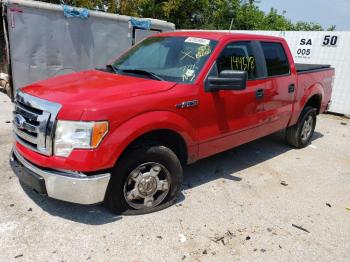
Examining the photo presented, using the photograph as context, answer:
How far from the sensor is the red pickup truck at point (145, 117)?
3127 mm

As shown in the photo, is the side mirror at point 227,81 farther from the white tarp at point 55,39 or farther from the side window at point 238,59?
the white tarp at point 55,39

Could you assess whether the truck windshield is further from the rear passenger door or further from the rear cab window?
the rear passenger door

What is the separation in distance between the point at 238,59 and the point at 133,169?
2039mm

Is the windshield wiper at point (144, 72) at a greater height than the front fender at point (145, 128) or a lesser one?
greater

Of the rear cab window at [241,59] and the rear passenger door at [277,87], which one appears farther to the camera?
the rear passenger door at [277,87]

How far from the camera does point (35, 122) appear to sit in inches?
130

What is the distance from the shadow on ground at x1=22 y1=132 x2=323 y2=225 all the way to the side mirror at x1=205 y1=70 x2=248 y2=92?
4.41 ft

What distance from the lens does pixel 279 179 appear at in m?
4.99

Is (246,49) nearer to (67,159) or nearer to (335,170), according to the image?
(335,170)

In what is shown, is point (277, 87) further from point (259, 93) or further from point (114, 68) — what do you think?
point (114, 68)

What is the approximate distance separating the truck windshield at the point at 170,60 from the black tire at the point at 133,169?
0.85 meters

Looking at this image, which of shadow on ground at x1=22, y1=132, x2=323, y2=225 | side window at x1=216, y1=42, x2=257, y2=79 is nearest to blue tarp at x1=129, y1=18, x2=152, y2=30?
shadow on ground at x1=22, y1=132, x2=323, y2=225

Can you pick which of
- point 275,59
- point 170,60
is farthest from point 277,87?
point 170,60

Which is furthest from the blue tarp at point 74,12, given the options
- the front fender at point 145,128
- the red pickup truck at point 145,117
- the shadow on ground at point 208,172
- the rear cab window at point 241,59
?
the front fender at point 145,128
